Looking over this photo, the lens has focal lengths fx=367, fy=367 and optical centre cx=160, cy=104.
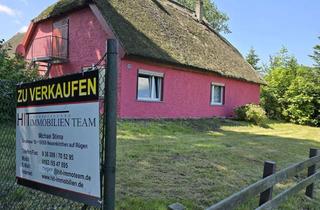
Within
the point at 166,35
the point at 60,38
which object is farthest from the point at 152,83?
the point at 60,38

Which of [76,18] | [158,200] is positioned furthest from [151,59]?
[158,200]

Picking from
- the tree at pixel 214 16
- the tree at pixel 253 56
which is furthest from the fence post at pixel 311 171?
the tree at pixel 253 56

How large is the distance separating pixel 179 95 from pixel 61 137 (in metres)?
16.0

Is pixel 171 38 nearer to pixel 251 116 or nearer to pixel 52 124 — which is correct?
pixel 251 116

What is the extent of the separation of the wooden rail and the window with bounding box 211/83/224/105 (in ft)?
51.4

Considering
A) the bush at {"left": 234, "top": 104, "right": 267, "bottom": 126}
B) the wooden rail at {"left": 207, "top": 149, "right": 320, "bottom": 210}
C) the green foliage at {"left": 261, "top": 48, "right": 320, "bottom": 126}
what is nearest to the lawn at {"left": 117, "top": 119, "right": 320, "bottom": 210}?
the wooden rail at {"left": 207, "top": 149, "right": 320, "bottom": 210}

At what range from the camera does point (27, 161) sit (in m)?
3.58

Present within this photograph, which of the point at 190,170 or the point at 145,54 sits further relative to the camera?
the point at 145,54

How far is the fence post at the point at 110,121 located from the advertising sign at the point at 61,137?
7 cm

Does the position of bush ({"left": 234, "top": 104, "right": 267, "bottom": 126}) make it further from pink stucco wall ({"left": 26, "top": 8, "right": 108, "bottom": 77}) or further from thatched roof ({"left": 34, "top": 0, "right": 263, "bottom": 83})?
pink stucco wall ({"left": 26, "top": 8, "right": 108, "bottom": 77})

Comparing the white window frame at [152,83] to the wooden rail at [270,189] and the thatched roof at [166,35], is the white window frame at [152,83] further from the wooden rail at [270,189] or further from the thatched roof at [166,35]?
the wooden rail at [270,189]

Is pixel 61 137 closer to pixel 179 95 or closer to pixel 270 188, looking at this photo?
pixel 270 188

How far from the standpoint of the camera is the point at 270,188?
470 cm

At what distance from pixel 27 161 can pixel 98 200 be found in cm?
113
